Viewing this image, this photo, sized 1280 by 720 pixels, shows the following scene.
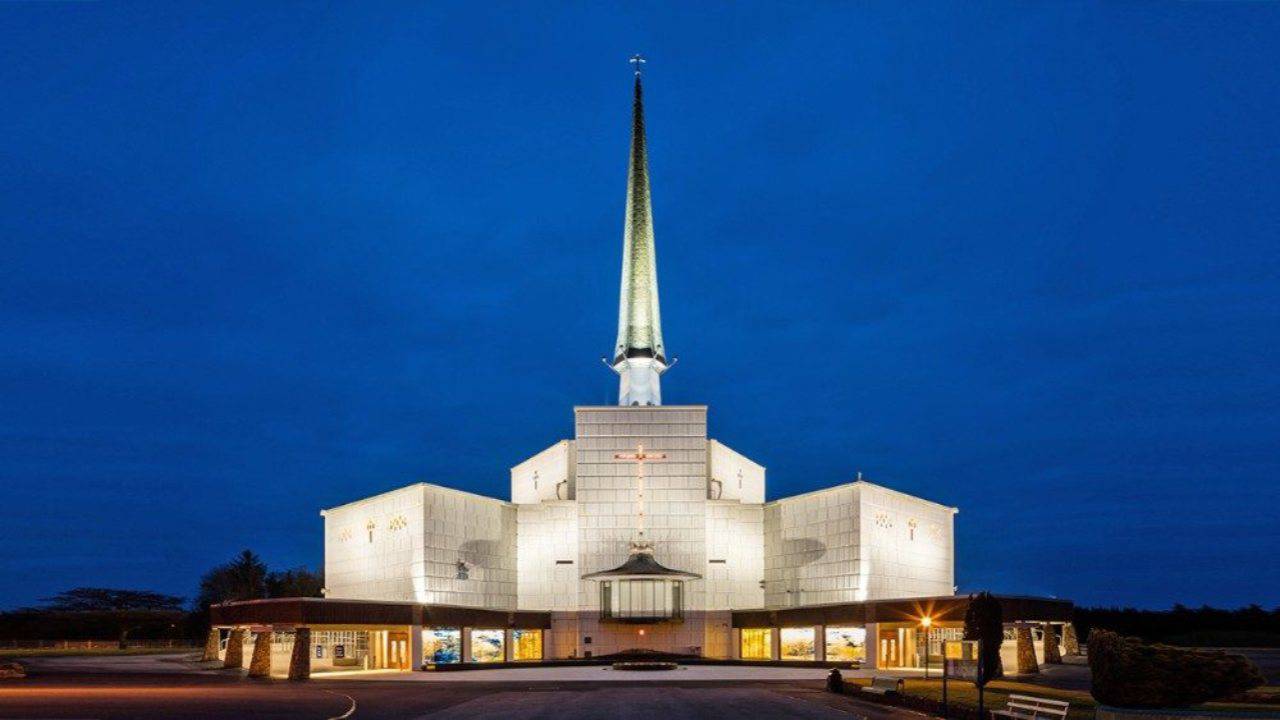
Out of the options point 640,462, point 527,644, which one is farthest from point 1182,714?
point 640,462

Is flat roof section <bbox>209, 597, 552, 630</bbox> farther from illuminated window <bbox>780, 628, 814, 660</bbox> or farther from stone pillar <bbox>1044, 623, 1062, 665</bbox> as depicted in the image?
stone pillar <bbox>1044, 623, 1062, 665</bbox>

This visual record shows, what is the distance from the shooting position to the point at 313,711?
31547 millimetres

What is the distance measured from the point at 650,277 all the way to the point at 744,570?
96.0ft

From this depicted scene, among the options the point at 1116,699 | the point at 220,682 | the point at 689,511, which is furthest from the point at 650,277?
the point at 1116,699

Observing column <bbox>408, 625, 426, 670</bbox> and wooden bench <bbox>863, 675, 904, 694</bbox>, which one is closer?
wooden bench <bbox>863, 675, 904, 694</bbox>

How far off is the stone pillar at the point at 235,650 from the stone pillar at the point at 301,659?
11.6 m

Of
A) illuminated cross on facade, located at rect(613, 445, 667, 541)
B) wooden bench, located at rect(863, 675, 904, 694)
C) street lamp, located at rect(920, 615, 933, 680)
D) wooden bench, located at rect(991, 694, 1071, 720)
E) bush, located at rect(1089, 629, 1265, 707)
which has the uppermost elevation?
illuminated cross on facade, located at rect(613, 445, 667, 541)

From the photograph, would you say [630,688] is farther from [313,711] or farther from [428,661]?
[428,661]

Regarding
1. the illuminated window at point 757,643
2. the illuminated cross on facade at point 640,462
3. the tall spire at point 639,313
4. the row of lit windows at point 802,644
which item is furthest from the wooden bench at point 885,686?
the tall spire at point 639,313

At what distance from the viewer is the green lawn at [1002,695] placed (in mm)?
24672

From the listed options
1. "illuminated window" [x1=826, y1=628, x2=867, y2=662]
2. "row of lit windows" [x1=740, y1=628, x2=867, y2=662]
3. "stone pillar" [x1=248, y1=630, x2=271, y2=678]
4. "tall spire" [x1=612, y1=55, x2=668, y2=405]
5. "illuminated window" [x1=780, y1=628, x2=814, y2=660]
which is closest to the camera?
"stone pillar" [x1=248, y1=630, x2=271, y2=678]

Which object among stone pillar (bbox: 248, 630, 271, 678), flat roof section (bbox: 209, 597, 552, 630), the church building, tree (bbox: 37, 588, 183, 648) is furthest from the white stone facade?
tree (bbox: 37, 588, 183, 648)

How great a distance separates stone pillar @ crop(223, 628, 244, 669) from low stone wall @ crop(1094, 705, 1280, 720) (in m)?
52.0

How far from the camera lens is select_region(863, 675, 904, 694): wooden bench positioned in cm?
3506
